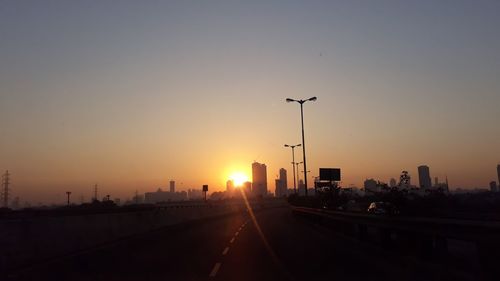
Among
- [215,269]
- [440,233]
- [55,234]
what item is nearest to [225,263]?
[215,269]

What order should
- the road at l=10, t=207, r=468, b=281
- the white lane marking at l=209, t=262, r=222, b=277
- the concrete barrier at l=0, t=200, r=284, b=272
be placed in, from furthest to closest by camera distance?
1. the concrete barrier at l=0, t=200, r=284, b=272
2. the white lane marking at l=209, t=262, r=222, b=277
3. the road at l=10, t=207, r=468, b=281

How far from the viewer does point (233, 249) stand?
19.3 m

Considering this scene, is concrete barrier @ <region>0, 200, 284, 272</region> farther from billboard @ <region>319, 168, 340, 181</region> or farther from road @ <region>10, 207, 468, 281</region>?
billboard @ <region>319, 168, 340, 181</region>

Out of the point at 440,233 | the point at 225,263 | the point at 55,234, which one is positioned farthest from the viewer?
the point at 55,234

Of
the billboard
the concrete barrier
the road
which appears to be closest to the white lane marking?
the road

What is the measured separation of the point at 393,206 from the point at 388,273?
11.7 meters

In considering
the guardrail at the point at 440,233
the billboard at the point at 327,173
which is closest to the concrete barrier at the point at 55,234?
the guardrail at the point at 440,233

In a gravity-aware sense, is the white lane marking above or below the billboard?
below

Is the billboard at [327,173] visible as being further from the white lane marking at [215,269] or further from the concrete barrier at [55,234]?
the white lane marking at [215,269]

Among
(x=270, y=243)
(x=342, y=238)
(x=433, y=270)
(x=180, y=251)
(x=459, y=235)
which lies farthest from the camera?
(x=342, y=238)

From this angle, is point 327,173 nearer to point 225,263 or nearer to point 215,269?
point 225,263

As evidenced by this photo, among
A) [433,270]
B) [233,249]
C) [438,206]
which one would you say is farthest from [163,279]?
[438,206]

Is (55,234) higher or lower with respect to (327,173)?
lower

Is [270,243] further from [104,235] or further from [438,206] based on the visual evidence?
[438,206]
